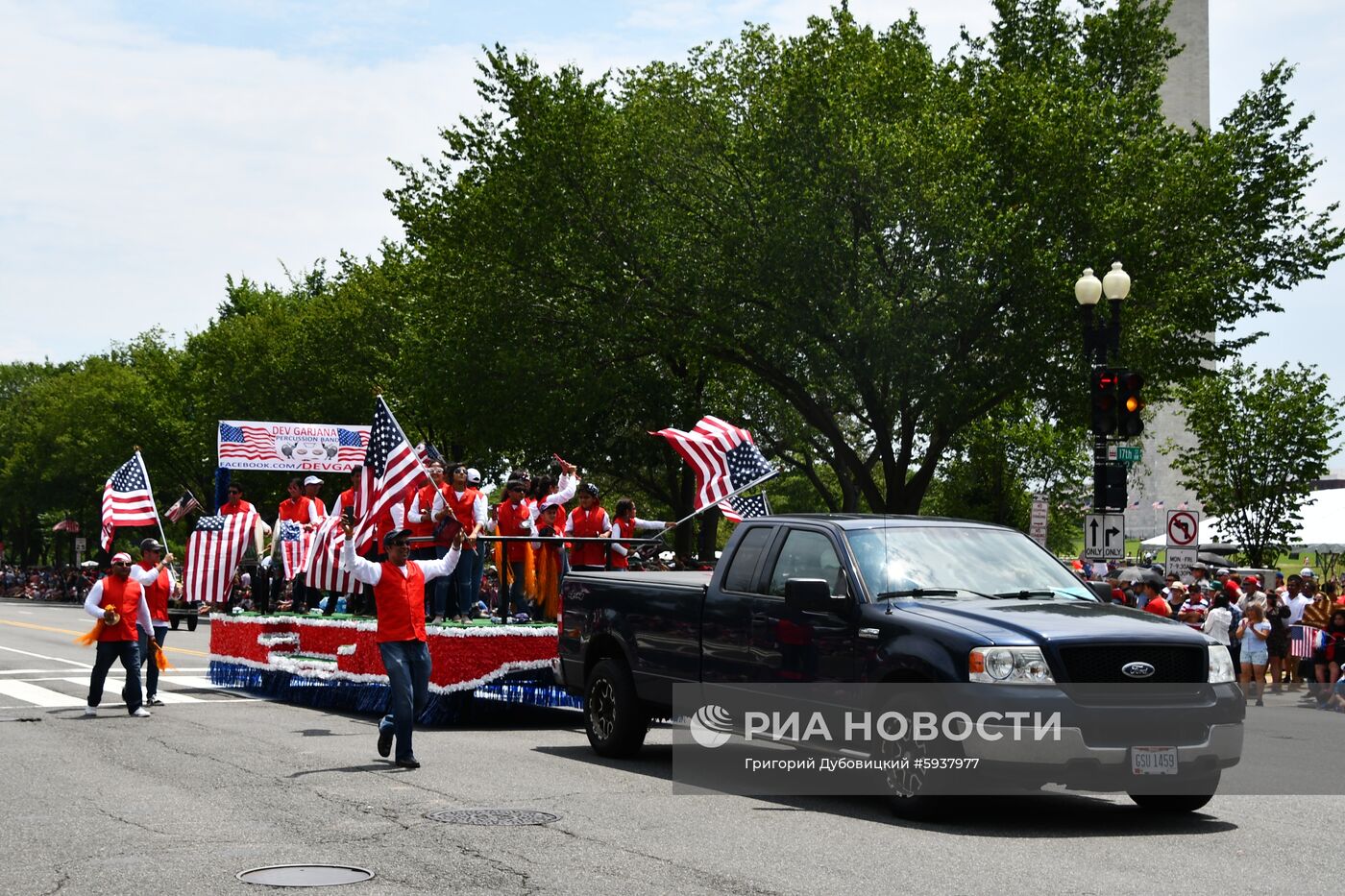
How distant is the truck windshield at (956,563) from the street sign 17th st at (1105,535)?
10.2m

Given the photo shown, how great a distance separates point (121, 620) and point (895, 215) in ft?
64.2

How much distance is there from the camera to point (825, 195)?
3259 cm

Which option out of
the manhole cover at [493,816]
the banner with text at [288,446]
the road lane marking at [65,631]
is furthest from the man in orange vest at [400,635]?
the road lane marking at [65,631]

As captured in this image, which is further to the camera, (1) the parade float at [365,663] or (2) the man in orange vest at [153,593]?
(2) the man in orange vest at [153,593]

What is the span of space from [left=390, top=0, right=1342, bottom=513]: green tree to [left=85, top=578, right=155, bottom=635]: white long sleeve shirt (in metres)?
17.6

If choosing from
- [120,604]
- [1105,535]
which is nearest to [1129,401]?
[1105,535]

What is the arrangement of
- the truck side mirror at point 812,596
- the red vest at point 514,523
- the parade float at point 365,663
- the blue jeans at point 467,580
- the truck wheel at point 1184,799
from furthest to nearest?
the red vest at point 514,523 → the blue jeans at point 467,580 → the parade float at point 365,663 → the truck side mirror at point 812,596 → the truck wheel at point 1184,799

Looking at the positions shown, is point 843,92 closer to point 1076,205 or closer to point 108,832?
point 1076,205

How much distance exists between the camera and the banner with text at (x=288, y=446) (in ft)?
88.3

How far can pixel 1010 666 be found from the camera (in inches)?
368

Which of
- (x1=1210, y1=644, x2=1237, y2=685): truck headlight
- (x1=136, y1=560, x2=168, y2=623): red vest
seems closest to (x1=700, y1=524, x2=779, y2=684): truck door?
(x1=1210, y1=644, x2=1237, y2=685): truck headlight

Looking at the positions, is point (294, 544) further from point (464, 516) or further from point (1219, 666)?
point (1219, 666)

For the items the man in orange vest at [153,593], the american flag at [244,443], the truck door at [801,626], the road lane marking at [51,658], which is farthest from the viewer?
the american flag at [244,443]

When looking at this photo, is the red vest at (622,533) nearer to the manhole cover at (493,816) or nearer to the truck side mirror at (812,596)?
the truck side mirror at (812,596)
